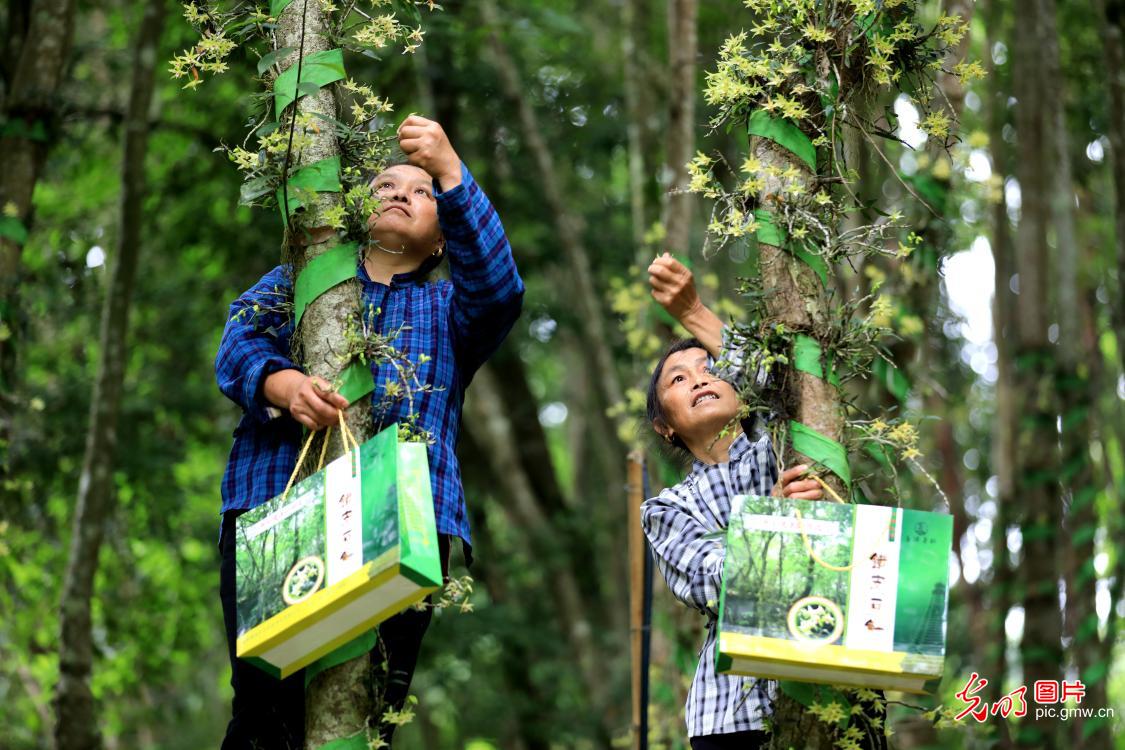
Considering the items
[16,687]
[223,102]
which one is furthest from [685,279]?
[16,687]

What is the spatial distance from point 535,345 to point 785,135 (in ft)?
26.4

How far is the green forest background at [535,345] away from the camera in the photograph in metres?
7.04

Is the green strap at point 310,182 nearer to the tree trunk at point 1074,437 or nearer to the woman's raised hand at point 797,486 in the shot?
the woman's raised hand at point 797,486

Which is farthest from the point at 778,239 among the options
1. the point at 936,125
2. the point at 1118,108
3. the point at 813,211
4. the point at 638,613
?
the point at 1118,108

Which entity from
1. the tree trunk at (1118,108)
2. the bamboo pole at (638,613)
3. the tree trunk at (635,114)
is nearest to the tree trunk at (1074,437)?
the tree trunk at (1118,108)

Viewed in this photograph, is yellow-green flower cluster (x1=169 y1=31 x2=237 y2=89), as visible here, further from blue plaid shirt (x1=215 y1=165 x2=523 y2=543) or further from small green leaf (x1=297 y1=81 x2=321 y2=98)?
blue plaid shirt (x1=215 y1=165 x2=523 y2=543)

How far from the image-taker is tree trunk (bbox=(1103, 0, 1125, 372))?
6676 mm

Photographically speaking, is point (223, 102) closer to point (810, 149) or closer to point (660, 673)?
point (660, 673)

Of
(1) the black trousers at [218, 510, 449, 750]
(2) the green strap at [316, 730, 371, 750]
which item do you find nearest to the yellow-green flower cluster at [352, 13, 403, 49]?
(1) the black trousers at [218, 510, 449, 750]

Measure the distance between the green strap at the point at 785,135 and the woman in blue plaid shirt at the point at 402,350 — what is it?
645 millimetres

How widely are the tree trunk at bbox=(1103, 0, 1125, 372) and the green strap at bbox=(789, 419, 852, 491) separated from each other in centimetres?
416

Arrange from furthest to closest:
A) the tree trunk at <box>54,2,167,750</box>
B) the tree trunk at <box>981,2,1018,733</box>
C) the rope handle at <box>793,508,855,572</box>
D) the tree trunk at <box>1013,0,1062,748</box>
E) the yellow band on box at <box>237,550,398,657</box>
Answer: the tree trunk at <box>981,2,1018,733</box> → the tree trunk at <box>1013,0,1062,748</box> → the tree trunk at <box>54,2,167,750</box> → the rope handle at <box>793,508,855,572</box> → the yellow band on box at <box>237,550,398,657</box>

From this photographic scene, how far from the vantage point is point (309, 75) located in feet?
10.4

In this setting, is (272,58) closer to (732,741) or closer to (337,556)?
(337,556)
